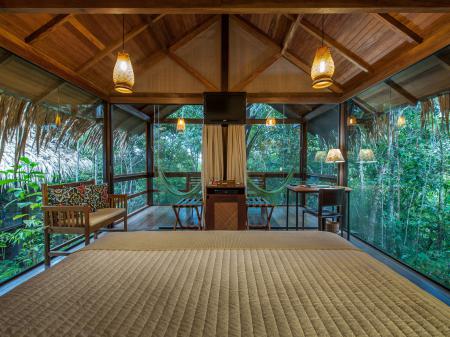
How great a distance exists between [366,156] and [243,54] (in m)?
2.41

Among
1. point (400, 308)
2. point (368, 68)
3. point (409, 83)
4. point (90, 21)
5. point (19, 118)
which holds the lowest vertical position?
point (400, 308)

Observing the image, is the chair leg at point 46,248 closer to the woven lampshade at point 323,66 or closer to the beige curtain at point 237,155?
the beige curtain at point 237,155

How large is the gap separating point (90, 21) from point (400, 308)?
341 cm

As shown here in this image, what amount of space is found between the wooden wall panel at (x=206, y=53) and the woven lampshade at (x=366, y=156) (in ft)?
7.83

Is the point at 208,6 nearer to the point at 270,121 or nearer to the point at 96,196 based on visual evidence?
the point at 270,121

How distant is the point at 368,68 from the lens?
8.83 feet

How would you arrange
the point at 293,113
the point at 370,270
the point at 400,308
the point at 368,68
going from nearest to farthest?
1. the point at 400,308
2. the point at 370,270
3. the point at 368,68
4. the point at 293,113

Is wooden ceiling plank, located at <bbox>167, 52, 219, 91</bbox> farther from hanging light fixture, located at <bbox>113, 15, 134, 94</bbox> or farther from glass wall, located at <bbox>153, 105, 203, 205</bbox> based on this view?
hanging light fixture, located at <bbox>113, 15, 134, 94</bbox>

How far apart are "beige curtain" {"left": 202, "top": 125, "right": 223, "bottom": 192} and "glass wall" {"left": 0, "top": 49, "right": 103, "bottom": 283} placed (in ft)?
5.75

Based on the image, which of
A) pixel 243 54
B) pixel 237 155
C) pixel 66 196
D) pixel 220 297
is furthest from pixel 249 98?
pixel 220 297

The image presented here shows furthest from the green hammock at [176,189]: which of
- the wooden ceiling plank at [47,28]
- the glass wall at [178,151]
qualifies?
the wooden ceiling plank at [47,28]

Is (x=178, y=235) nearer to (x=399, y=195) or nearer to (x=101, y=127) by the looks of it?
(x=399, y=195)

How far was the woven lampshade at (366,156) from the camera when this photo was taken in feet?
9.23

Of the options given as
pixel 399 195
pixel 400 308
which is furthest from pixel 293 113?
pixel 400 308
